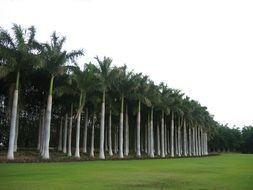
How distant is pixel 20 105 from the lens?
46.1m

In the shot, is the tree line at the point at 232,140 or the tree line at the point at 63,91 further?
the tree line at the point at 232,140

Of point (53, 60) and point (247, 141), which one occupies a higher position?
point (53, 60)

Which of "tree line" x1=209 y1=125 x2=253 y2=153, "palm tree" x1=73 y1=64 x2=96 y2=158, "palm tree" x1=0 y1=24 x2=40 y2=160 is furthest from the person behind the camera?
"tree line" x1=209 y1=125 x2=253 y2=153

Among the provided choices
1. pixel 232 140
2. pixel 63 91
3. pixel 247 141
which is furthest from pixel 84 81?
pixel 247 141

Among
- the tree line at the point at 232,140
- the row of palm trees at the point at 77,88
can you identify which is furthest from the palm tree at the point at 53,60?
the tree line at the point at 232,140

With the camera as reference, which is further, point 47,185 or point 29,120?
point 29,120

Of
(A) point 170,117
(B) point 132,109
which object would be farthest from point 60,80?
(A) point 170,117

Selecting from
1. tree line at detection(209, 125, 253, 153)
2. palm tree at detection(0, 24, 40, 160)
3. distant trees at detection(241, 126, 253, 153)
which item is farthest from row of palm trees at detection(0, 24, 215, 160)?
distant trees at detection(241, 126, 253, 153)

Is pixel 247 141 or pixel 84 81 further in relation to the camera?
pixel 247 141

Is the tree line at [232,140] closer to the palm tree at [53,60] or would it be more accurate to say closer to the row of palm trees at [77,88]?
the row of palm trees at [77,88]

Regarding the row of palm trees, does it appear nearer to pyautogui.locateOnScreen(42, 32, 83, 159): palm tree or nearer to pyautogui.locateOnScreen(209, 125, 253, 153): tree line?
pyautogui.locateOnScreen(42, 32, 83, 159): palm tree

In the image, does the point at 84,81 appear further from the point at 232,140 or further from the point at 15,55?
the point at 232,140

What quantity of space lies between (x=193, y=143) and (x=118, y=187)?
263 ft

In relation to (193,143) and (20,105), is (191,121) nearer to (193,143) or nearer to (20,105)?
(193,143)
